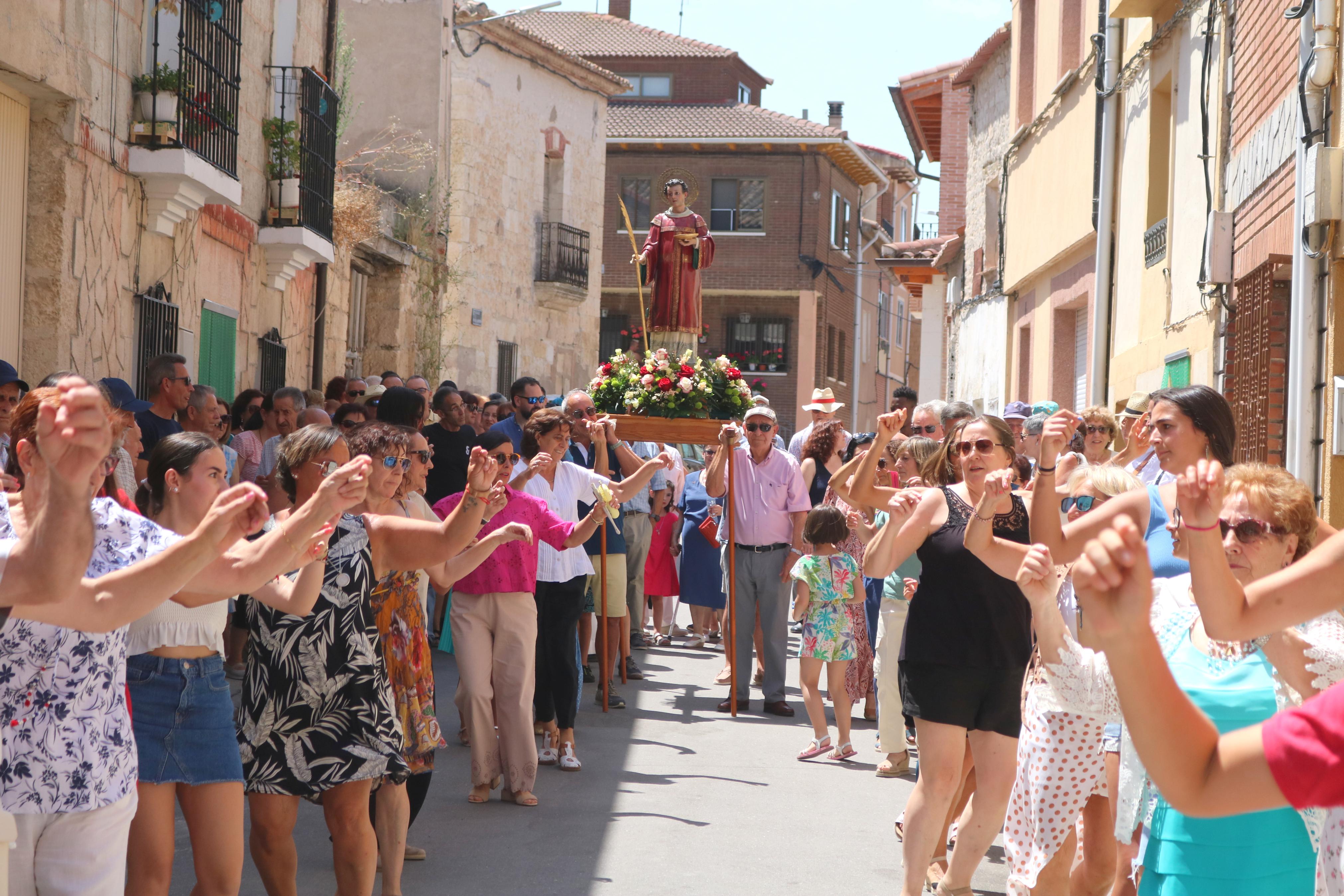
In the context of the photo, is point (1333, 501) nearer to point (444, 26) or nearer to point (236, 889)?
point (236, 889)

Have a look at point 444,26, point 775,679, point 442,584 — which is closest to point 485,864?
point 442,584

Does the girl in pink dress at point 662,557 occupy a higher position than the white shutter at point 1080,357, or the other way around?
the white shutter at point 1080,357

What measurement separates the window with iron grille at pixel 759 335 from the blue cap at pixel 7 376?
33197 millimetres

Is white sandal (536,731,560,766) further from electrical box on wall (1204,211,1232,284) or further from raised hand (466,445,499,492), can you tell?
electrical box on wall (1204,211,1232,284)

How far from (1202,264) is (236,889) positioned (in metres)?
8.23

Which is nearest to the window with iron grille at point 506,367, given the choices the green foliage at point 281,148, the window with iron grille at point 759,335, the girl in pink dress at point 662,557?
the green foliage at point 281,148

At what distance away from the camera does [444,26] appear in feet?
72.7

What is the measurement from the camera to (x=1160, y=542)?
471 centimetres

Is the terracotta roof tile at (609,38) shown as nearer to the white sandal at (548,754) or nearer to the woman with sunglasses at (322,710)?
the white sandal at (548,754)

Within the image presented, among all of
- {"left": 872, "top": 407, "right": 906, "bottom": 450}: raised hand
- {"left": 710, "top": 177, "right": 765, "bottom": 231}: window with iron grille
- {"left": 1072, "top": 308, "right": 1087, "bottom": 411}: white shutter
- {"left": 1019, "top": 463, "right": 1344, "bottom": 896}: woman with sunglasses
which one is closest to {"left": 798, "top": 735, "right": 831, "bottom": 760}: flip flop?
{"left": 872, "top": 407, "right": 906, "bottom": 450}: raised hand

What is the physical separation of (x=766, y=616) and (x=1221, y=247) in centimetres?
393

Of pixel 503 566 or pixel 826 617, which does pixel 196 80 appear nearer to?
pixel 503 566

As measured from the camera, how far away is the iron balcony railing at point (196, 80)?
10227 millimetres

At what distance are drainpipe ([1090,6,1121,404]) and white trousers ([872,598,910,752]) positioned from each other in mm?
6552
